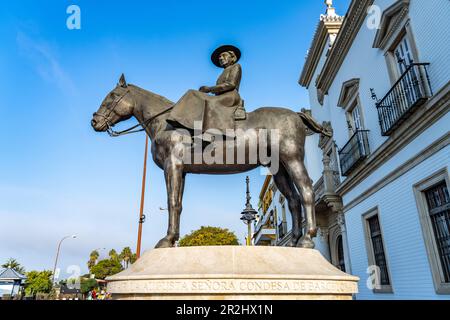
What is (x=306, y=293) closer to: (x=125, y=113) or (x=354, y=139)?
(x=125, y=113)

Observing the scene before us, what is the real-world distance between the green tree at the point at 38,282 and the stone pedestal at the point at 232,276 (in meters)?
49.8

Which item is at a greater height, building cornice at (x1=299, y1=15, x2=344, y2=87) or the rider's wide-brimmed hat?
building cornice at (x1=299, y1=15, x2=344, y2=87)

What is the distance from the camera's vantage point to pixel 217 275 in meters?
2.76

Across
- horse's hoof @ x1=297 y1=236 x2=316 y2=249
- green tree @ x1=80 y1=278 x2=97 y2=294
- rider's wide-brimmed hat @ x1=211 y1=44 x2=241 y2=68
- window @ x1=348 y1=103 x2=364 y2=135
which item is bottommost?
green tree @ x1=80 y1=278 x2=97 y2=294

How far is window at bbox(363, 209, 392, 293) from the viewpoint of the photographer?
1089 centimetres

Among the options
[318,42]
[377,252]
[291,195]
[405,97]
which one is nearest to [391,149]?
[405,97]

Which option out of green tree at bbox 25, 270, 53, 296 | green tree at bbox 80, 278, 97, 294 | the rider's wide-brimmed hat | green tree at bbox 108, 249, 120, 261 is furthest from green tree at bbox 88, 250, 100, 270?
the rider's wide-brimmed hat

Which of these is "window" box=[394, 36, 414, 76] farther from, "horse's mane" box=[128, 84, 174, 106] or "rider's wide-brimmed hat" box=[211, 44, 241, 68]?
"horse's mane" box=[128, 84, 174, 106]

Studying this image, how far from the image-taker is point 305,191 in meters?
3.96

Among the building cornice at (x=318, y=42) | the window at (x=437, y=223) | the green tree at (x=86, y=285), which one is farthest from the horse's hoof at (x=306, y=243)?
the green tree at (x=86, y=285)

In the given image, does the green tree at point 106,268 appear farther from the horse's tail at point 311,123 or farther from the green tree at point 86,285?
the horse's tail at point 311,123

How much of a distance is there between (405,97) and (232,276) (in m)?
8.70

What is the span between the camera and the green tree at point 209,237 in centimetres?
2820

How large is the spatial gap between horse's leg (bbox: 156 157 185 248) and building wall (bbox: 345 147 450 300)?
276 inches
